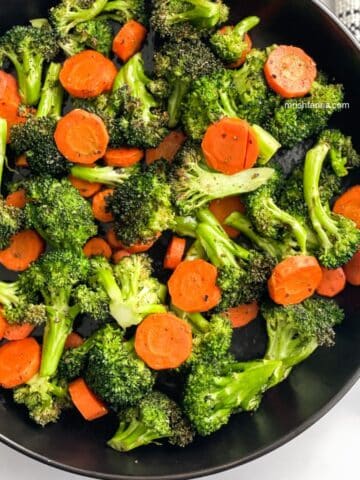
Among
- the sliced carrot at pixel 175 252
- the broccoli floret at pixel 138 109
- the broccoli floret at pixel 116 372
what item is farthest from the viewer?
the sliced carrot at pixel 175 252

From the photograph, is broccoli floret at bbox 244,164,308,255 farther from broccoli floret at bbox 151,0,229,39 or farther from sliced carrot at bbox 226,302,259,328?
broccoli floret at bbox 151,0,229,39

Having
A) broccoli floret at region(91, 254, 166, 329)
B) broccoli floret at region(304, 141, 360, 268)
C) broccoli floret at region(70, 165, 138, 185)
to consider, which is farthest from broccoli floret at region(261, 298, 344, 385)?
broccoli floret at region(70, 165, 138, 185)

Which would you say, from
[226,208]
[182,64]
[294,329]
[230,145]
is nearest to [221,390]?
[294,329]

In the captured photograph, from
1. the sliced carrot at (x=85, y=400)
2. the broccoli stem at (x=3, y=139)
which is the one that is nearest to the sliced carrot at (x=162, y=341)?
the sliced carrot at (x=85, y=400)

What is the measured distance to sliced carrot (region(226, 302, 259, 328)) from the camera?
304 centimetres

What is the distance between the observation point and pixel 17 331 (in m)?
2.92

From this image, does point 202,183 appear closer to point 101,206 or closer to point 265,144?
point 265,144

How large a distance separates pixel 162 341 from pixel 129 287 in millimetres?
249

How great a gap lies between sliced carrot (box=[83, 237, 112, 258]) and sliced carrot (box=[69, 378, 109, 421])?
0.52 meters

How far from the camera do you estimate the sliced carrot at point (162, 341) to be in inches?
111

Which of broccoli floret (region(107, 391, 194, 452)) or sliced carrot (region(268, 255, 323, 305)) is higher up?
sliced carrot (region(268, 255, 323, 305))

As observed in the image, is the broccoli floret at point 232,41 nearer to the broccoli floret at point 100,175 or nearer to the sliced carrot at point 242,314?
the broccoli floret at point 100,175

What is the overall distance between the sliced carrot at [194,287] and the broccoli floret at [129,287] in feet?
0.25

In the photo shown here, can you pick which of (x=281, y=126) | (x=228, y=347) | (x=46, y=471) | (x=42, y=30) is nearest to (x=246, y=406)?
(x=228, y=347)
